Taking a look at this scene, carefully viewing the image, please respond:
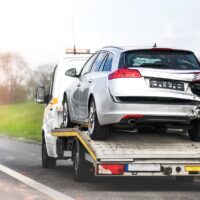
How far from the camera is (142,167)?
9297 mm

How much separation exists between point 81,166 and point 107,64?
5.77ft

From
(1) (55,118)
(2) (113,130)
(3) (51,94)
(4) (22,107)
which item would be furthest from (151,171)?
(4) (22,107)

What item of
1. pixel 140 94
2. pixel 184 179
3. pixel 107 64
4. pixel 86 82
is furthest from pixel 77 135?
pixel 184 179

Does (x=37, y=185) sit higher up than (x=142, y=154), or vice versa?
(x=142, y=154)

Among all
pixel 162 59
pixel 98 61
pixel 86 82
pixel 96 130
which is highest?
pixel 162 59

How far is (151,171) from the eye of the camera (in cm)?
934

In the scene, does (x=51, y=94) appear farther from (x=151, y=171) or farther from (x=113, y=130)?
(x=151, y=171)

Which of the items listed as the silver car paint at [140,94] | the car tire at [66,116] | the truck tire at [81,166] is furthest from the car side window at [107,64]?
the car tire at [66,116]

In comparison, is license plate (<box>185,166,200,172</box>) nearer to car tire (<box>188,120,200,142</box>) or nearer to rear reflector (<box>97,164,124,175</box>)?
car tire (<box>188,120,200,142</box>)

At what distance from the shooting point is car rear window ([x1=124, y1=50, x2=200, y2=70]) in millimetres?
9859

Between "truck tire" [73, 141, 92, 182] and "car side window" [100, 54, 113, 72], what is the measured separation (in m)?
1.34

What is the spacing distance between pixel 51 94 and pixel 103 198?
5.80m

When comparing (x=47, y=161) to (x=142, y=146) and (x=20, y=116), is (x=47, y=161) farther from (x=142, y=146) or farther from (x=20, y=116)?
(x=20, y=116)

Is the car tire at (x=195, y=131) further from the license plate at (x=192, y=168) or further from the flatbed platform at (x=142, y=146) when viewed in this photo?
the license plate at (x=192, y=168)
